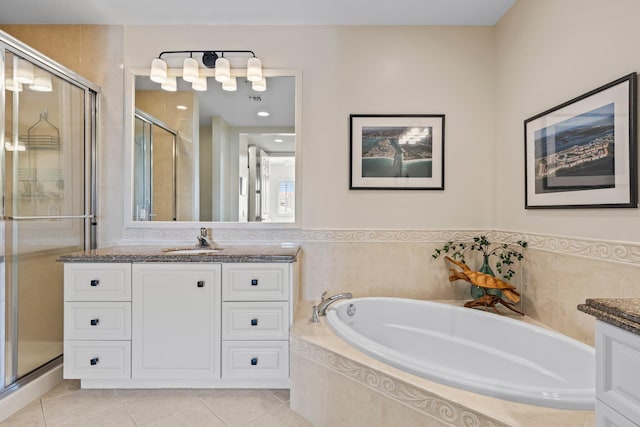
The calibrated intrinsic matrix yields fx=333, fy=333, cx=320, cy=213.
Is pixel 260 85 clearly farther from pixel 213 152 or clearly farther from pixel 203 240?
pixel 203 240

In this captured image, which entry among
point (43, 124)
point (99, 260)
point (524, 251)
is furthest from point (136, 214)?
point (524, 251)

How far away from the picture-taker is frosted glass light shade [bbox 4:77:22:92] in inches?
69.9

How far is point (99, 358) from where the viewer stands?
192cm

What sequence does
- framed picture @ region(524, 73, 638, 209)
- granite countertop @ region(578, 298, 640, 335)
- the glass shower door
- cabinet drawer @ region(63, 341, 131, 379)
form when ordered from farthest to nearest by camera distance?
cabinet drawer @ region(63, 341, 131, 379)
the glass shower door
framed picture @ region(524, 73, 638, 209)
granite countertop @ region(578, 298, 640, 335)

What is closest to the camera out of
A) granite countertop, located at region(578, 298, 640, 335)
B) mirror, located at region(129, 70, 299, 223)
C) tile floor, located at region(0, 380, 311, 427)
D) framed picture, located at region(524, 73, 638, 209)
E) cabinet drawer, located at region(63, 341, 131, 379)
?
granite countertop, located at region(578, 298, 640, 335)

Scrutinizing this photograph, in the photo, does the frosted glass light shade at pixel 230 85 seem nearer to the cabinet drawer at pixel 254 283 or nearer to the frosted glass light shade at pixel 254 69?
the frosted glass light shade at pixel 254 69

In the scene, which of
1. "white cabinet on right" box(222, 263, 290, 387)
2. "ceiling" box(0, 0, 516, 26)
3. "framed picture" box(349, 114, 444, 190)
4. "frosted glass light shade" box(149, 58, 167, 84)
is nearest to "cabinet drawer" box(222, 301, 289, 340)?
"white cabinet on right" box(222, 263, 290, 387)

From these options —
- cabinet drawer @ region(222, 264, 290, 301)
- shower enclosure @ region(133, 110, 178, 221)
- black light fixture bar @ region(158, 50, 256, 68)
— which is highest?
black light fixture bar @ region(158, 50, 256, 68)

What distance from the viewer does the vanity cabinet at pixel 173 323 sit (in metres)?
1.92

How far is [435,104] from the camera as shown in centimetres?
245

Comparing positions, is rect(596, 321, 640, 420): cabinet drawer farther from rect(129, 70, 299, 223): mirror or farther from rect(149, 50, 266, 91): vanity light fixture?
rect(149, 50, 266, 91): vanity light fixture

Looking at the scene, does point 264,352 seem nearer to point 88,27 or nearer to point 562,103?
point 562,103

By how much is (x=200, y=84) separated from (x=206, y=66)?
0.14 metres

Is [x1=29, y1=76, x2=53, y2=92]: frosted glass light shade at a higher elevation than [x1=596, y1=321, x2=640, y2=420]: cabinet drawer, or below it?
higher
